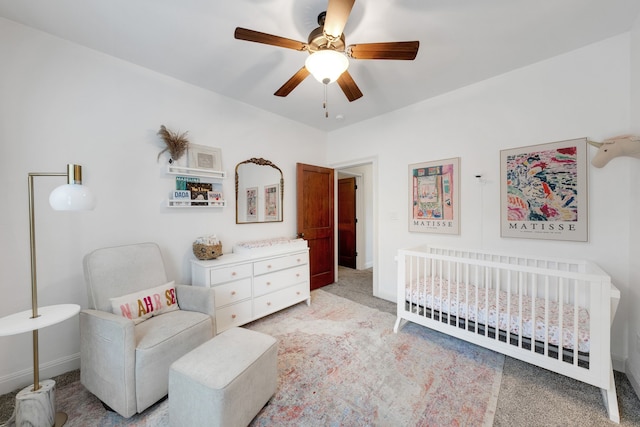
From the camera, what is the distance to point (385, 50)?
1523mm

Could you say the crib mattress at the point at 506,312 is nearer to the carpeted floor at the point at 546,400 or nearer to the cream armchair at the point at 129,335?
the carpeted floor at the point at 546,400

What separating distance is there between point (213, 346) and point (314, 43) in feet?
6.75

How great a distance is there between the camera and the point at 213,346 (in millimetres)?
1478

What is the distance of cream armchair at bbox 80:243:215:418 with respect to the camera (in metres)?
1.43

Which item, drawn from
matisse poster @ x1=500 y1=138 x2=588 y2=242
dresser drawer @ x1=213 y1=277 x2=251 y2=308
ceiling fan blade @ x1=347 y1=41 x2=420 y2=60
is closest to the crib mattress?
matisse poster @ x1=500 y1=138 x2=588 y2=242

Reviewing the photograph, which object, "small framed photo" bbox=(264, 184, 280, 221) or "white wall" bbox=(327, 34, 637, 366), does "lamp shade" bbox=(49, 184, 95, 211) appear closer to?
"small framed photo" bbox=(264, 184, 280, 221)

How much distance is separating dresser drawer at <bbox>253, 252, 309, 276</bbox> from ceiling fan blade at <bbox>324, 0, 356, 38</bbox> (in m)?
2.19

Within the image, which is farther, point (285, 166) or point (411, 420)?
point (285, 166)

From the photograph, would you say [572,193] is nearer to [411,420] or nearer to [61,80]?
[411,420]

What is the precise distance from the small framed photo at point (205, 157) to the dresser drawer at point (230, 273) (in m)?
1.12

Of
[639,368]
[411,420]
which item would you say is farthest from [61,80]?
[639,368]

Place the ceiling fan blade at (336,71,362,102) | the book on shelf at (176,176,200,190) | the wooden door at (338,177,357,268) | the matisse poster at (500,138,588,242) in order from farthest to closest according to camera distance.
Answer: the wooden door at (338,177,357,268) < the book on shelf at (176,176,200,190) < the matisse poster at (500,138,588,242) < the ceiling fan blade at (336,71,362,102)

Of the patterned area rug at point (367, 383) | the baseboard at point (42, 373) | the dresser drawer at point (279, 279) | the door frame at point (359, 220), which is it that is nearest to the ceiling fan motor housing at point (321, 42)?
the dresser drawer at point (279, 279)

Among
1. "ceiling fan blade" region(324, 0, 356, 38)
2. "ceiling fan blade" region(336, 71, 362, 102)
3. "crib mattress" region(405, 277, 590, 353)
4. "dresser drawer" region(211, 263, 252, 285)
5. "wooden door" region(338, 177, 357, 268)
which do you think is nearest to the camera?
"ceiling fan blade" region(324, 0, 356, 38)
